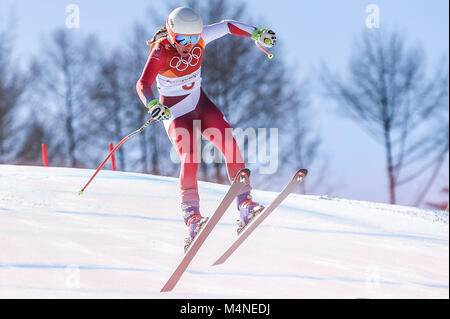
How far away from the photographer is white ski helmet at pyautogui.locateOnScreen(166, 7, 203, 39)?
372 cm

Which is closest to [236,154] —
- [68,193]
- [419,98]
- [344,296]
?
[344,296]

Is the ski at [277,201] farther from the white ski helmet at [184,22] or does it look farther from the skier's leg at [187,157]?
the white ski helmet at [184,22]

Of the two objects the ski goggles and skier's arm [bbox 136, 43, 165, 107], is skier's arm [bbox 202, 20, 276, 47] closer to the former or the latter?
the ski goggles

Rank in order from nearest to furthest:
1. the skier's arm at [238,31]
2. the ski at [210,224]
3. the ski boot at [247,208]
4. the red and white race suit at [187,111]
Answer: the ski at [210,224]
the red and white race suit at [187,111]
the ski boot at [247,208]
the skier's arm at [238,31]

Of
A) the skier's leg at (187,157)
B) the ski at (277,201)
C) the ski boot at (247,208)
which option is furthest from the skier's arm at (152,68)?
the ski at (277,201)

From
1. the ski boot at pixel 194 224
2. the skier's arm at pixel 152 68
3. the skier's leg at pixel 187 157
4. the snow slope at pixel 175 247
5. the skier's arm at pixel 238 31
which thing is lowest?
the snow slope at pixel 175 247

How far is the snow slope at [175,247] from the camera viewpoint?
12.8 feet

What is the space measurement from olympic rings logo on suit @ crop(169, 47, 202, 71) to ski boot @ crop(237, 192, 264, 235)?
1.05m

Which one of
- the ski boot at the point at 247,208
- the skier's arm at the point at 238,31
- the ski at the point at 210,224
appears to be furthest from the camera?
the skier's arm at the point at 238,31

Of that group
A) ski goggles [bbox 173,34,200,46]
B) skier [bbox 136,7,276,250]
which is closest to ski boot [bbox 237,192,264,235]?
skier [bbox 136,7,276,250]

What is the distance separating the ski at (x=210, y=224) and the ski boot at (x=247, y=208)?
312 mm

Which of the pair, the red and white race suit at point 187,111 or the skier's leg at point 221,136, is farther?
the skier's leg at point 221,136

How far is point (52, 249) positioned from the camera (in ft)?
14.5
